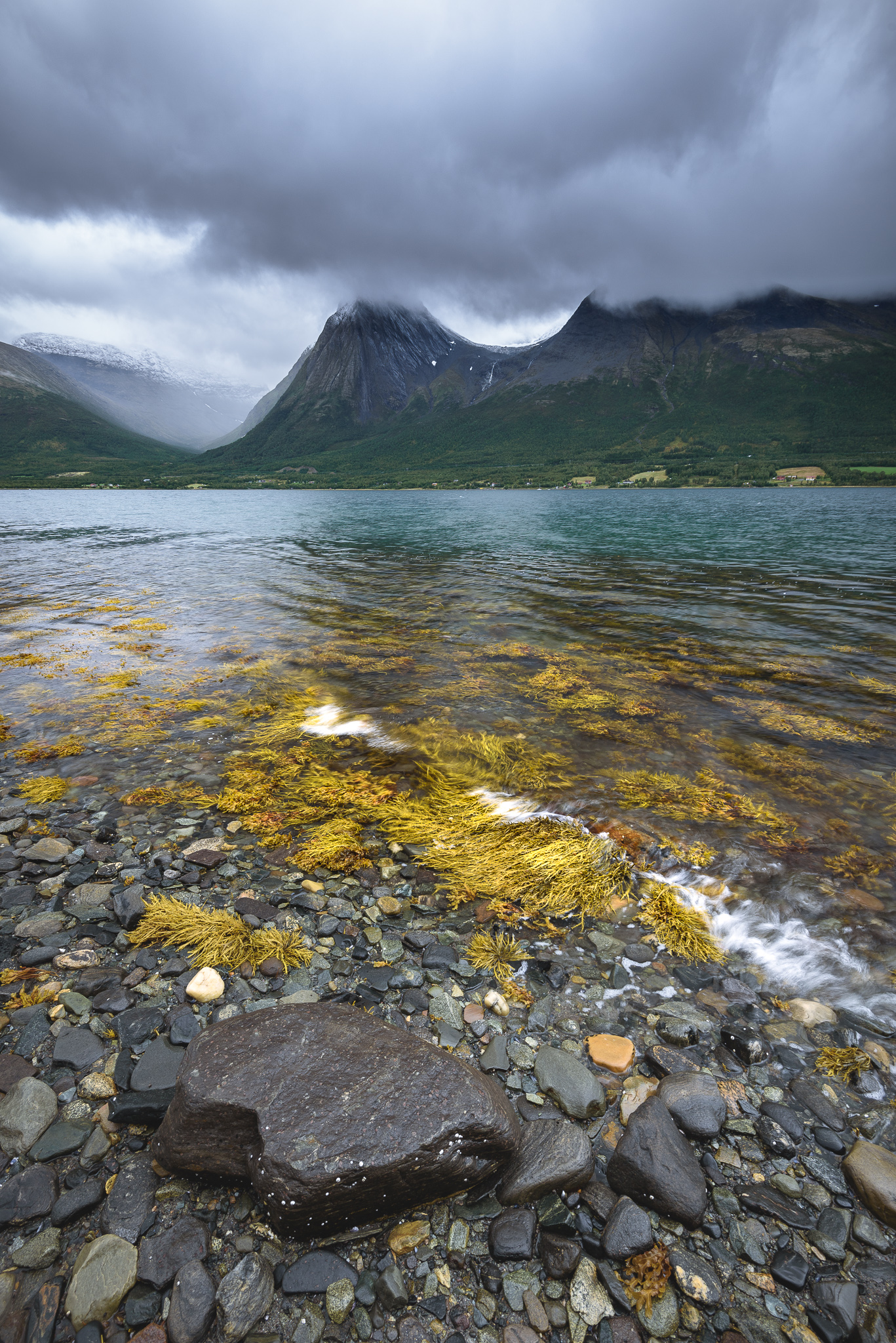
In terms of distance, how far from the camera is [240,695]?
11.6 m

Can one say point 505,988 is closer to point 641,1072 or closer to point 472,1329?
point 641,1072

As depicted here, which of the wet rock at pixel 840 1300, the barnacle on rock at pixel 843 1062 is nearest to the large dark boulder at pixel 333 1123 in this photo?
the wet rock at pixel 840 1300

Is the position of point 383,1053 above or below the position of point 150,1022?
above

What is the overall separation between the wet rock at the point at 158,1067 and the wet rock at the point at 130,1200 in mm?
443

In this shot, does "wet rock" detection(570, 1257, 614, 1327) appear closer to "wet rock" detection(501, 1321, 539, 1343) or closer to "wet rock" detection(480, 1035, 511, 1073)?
"wet rock" detection(501, 1321, 539, 1343)

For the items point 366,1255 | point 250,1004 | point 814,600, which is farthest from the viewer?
point 814,600

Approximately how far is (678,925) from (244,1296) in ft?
14.5

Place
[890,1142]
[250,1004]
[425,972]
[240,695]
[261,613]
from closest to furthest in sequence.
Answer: [890,1142] → [250,1004] → [425,972] → [240,695] → [261,613]

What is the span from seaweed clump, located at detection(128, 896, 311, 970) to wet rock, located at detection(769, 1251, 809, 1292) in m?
3.68

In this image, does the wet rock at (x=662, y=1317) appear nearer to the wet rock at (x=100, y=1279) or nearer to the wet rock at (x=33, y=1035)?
the wet rock at (x=100, y=1279)

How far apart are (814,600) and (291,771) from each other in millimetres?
22168

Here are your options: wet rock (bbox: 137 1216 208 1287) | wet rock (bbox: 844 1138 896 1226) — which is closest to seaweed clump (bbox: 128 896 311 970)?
wet rock (bbox: 137 1216 208 1287)

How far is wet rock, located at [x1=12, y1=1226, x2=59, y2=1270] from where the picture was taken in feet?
9.25

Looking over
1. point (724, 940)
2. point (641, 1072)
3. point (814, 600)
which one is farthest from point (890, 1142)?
point (814, 600)
